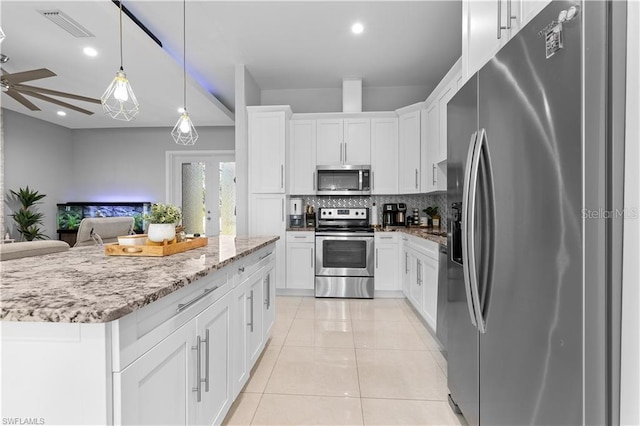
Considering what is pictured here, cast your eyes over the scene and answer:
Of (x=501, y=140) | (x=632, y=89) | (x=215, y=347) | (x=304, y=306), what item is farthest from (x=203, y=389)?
(x=304, y=306)

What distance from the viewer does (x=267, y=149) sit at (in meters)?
4.28

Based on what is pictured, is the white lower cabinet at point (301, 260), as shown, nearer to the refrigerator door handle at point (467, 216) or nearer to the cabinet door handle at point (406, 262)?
the cabinet door handle at point (406, 262)

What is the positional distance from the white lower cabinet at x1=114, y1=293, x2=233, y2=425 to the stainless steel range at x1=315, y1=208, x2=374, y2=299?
8.50 feet

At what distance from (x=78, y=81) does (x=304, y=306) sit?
414cm

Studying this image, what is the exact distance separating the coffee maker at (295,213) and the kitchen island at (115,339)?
3.07 metres

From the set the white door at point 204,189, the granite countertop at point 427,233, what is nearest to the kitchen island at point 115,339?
the granite countertop at point 427,233

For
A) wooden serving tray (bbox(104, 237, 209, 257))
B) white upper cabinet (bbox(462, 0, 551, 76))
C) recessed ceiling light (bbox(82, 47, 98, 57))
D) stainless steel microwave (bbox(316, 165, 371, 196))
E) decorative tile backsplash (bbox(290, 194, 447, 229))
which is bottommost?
wooden serving tray (bbox(104, 237, 209, 257))

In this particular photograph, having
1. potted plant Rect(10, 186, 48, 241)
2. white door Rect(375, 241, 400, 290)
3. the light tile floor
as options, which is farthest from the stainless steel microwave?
potted plant Rect(10, 186, 48, 241)

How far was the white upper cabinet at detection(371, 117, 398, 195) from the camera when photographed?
4.41 metres

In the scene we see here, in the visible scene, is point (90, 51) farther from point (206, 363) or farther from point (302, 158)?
point (206, 363)

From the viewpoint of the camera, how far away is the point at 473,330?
1.50 metres

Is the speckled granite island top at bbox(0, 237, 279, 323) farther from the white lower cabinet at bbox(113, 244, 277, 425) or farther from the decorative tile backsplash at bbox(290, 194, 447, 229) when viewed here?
the decorative tile backsplash at bbox(290, 194, 447, 229)

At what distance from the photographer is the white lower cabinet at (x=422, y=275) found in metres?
2.83

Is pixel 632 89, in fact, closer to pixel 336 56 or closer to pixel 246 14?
pixel 246 14
